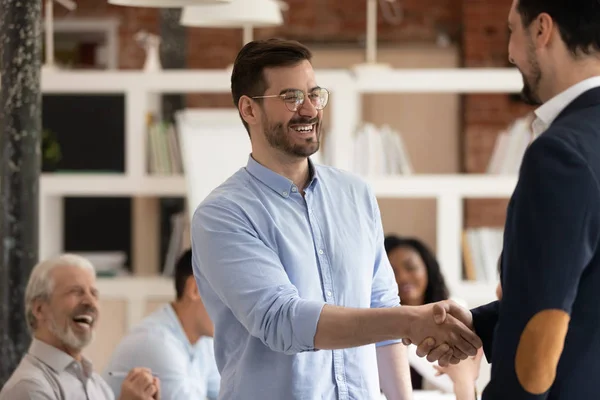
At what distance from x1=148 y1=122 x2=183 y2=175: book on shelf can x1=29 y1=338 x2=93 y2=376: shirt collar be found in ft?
9.18

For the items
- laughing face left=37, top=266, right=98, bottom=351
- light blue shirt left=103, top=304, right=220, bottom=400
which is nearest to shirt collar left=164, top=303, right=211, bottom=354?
light blue shirt left=103, top=304, right=220, bottom=400

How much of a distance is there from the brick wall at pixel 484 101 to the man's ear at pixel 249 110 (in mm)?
5723

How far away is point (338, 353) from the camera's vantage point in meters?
2.31

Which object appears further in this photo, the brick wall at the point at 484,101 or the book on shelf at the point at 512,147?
the brick wall at the point at 484,101

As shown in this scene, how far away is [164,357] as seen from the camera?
349 centimetres

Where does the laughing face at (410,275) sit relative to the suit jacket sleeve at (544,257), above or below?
below

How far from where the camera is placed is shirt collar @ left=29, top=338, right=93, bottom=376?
3162 millimetres

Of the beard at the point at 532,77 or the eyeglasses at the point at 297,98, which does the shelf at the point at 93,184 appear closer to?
the eyeglasses at the point at 297,98

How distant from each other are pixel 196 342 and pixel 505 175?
2.67 metres

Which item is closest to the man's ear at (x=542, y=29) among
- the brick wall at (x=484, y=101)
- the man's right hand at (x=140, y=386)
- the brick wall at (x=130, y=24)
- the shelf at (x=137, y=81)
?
the man's right hand at (x=140, y=386)

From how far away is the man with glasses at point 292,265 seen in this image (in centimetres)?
Result: 212

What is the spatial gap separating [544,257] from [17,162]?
7.87 ft

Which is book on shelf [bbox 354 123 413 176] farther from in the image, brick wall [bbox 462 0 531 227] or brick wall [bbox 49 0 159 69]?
brick wall [bbox 49 0 159 69]

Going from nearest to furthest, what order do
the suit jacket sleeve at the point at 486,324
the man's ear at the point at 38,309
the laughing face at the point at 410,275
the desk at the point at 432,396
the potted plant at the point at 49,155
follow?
the suit jacket sleeve at the point at 486,324
the man's ear at the point at 38,309
the desk at the point at 432,396
the laughing face at the point at 410,275
the potted plant at the point at 49,155
